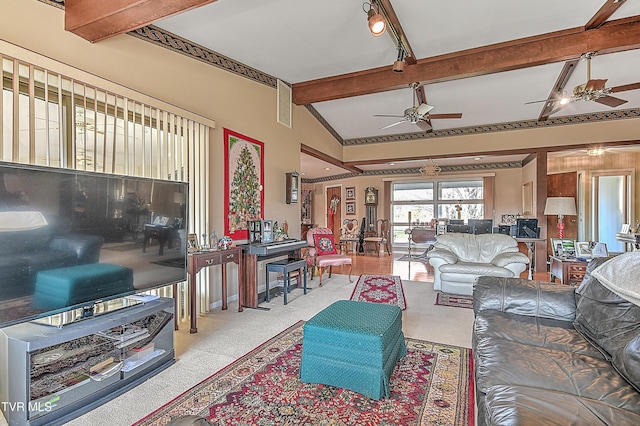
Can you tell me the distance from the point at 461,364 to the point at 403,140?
6017mm

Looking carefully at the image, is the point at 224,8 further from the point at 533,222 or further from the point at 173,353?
the point at 533,222

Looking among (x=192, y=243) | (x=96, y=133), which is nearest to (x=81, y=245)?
(x=96, y=133)

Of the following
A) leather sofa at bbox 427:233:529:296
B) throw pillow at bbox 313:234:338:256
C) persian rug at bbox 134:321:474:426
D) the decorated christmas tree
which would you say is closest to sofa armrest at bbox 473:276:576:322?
persian rug at bbox 134:321:474:426

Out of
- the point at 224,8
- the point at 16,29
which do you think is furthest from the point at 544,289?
the point at 16,29

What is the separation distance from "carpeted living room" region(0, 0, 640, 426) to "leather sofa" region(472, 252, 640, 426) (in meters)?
0.01

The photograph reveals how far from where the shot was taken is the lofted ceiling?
10.8 feet

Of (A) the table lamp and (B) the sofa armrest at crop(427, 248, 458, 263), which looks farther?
(A) the table lamp

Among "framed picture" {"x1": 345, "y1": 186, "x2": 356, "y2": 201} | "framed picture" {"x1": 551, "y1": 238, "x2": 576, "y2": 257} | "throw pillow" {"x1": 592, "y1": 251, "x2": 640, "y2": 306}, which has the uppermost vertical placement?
"framed picture" {"x1": 345, "y1": 186, "x2": 356, "y2": 201}

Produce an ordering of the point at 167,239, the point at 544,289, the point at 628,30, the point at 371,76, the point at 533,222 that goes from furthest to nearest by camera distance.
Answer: the point at 533,222, the point at 371,76, the point at 628,30, the point at 167,239, the point at 544,289

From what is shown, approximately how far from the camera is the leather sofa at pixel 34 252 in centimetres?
167

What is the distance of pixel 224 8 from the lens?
313cm

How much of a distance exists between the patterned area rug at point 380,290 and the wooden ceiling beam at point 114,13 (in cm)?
368

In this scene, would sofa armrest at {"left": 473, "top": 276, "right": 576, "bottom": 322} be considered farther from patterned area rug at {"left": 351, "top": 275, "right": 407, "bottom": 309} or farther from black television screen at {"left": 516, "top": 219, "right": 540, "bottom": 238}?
black television screen at {"left": 516, "top": 219, "right": 540, "bottom": 238}

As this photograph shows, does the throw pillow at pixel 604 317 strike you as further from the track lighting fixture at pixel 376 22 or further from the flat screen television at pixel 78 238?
the flat screen television at pixel 78 238
